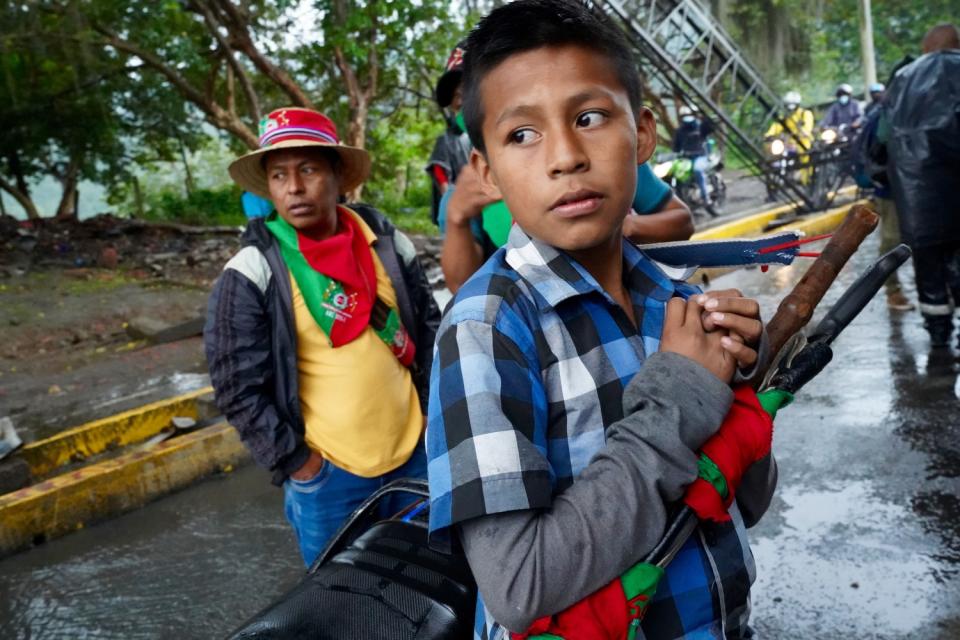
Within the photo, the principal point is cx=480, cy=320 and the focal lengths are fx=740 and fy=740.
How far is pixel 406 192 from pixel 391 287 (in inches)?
702

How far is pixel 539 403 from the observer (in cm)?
107

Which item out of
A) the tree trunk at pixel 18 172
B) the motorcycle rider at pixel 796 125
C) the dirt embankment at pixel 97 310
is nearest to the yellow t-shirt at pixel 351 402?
the dirt embankment at pixel 97 310

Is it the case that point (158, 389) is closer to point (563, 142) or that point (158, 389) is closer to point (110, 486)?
point (110, 486)

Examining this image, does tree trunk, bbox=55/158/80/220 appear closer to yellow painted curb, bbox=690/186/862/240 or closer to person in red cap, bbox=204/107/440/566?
yellow painted curb, bbox=690/186/862/240

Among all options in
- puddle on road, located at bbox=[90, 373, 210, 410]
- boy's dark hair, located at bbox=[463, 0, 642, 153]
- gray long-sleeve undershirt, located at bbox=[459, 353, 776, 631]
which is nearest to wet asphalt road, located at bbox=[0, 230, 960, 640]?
gray long-sleeve undershirt, located at bbox=[459, 353, 776, 631]

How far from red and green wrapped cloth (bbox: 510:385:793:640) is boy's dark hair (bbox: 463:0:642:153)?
572mm

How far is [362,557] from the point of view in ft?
4.52

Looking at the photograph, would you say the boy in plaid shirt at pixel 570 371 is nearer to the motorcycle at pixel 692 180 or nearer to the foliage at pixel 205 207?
the motorcycle at pixel 692 180

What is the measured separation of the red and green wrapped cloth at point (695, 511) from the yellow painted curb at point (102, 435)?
4.48 metres

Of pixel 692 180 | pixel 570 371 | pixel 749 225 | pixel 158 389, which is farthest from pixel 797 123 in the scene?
pixel 570 371

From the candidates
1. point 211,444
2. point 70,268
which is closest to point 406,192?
point 70,268

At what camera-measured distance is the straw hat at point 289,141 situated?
2.52 m

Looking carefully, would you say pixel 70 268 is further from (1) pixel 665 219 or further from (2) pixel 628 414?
(2) pixel 628 414

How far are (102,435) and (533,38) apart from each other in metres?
4.64
